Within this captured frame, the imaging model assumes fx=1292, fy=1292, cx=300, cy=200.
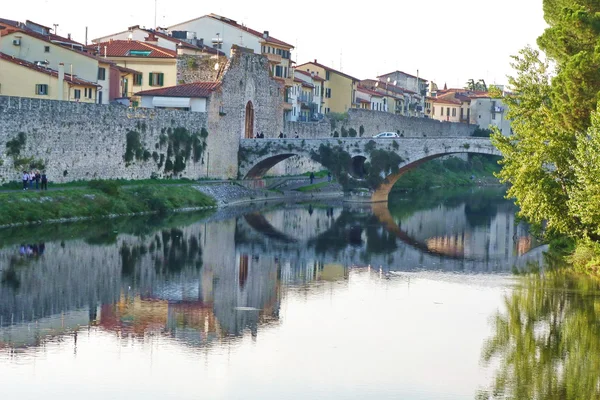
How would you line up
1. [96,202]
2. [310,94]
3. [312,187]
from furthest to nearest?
[310,94] < [312,187] < [96,202]

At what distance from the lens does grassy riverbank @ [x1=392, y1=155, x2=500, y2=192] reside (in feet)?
302

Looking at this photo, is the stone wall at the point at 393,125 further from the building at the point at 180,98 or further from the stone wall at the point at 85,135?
the stone wall at the point at 85,135

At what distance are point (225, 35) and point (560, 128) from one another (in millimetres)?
48453

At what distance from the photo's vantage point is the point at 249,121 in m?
77.7

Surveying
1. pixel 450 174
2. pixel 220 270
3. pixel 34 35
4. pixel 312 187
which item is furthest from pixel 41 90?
pixel 450 174

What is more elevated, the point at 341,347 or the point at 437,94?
the point at 437,94

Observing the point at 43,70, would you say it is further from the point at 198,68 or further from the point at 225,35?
the point at 225,35

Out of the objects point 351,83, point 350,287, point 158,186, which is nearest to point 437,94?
point 351,83

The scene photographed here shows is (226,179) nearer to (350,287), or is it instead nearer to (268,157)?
(268,157)

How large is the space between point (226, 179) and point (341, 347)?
43.9 m

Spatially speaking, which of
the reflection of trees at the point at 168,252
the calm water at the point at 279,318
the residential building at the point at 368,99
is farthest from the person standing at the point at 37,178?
the residential building at the point at 368,99

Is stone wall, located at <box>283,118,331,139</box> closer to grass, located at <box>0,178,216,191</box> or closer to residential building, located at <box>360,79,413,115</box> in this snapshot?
grass, located at <box>0,178,216,191</box>

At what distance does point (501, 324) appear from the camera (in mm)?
32625

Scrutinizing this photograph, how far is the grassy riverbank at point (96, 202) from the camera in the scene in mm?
48375
